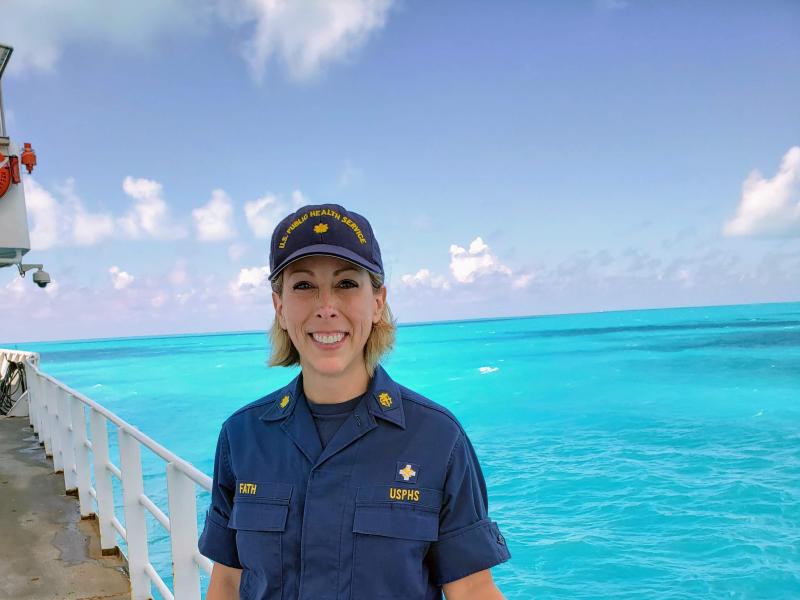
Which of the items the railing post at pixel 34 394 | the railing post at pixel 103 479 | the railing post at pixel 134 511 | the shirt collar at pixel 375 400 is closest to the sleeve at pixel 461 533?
the shirt collar at pixel 375 400

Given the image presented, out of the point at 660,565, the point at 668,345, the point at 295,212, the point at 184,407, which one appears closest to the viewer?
the point at 295,212

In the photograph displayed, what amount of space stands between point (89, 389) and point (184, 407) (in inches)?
667

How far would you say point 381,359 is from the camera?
1277mm

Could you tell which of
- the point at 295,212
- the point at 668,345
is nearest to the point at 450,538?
the point at 295,212

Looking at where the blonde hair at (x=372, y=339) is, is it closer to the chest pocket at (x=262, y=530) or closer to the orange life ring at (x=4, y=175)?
the chest pocket at (x=262, y=530)

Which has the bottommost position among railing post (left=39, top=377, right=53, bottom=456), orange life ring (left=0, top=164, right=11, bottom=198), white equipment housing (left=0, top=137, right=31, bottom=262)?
railing post (left=39, top=377, right=53, bottom=456)

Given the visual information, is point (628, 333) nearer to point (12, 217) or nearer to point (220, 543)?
point (12, 217)

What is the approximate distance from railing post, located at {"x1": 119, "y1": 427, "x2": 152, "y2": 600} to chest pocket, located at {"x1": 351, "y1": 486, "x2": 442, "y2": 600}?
85.0 inches

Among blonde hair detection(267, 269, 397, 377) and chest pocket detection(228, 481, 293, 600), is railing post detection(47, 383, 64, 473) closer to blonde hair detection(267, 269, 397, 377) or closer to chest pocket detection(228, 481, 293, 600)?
blonde hair detection(267, 269, 397, 377)

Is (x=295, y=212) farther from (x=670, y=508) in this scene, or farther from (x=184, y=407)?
(x=184, y=407)

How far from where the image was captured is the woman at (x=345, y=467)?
106 cm

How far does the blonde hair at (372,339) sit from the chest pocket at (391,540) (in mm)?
259

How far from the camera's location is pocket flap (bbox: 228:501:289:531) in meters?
1.11

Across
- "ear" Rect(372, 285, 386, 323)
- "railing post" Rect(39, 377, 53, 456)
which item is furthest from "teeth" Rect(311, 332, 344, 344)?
"railing post" Rect(39, 377, 53, 456)
